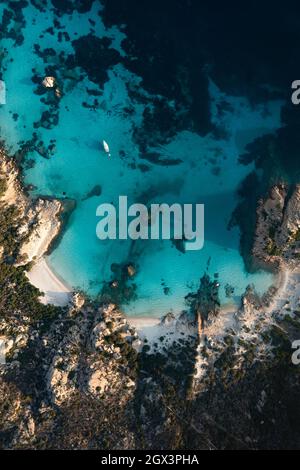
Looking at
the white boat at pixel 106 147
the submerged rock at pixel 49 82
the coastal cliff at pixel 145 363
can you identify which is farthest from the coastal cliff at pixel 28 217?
the submerged rock at pixel 49 82

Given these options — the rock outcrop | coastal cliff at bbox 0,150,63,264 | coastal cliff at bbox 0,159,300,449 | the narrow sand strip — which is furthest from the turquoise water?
the rock outcrop

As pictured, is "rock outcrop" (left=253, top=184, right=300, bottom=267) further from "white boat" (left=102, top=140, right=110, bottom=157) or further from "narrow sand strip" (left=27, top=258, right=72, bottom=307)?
"narrow sand strip" (left=27, top=258, right=72, bottom=307)

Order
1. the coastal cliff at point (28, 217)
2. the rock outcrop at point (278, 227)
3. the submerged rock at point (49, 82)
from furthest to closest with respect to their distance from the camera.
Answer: the submerged rock at point (49, 82) → the coastal cliff at point (28, 217) → the rock outcrop at point (278, 227)

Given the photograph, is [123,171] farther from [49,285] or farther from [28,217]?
[49,285]

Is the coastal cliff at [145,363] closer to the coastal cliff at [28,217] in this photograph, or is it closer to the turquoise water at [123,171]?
the coastal cliff at [28,217]

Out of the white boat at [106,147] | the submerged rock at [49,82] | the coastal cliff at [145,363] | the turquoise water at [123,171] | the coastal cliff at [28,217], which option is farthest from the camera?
the submerged rock at [49,82]

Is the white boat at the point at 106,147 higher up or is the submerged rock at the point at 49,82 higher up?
the submerged rock at the point at 49,82
